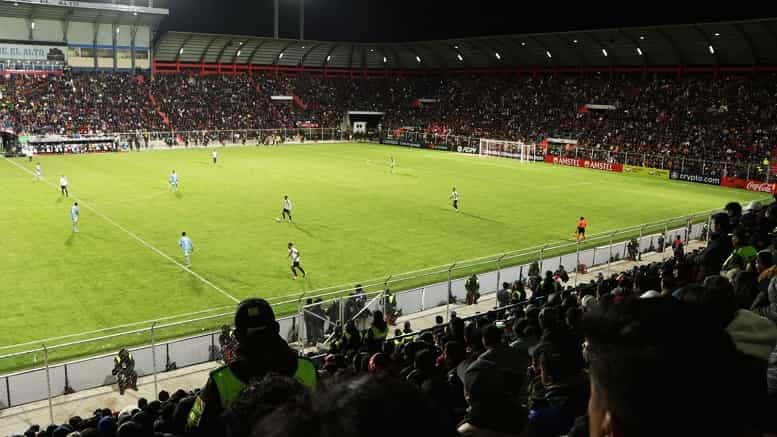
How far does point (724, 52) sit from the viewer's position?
61906 millimetres

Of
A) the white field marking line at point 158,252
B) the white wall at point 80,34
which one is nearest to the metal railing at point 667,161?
the white field marking line at point 158,252

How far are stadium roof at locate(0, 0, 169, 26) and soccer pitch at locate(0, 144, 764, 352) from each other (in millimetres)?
20252

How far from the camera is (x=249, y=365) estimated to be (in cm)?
431

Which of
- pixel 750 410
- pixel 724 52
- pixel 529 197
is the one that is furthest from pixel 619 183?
pixel 750 410

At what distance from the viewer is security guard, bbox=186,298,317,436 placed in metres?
4.12

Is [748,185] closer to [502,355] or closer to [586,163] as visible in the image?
[586,163]

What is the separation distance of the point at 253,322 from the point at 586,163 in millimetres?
58831

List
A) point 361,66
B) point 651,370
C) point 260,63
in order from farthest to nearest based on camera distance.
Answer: point 361,66, point 260,63, point 651,370

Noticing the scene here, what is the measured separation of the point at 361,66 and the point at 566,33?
38.1m

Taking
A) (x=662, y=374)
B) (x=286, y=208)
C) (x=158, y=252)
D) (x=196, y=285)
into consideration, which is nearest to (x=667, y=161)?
(x=286, y=208)

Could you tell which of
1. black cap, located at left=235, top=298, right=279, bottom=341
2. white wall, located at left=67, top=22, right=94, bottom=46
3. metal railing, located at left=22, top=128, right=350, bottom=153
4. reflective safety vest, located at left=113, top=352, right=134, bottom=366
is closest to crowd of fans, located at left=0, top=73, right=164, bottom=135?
metal railing, located at left=22, top=128, right=350, bottom=153

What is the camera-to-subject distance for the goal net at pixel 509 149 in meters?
64.3

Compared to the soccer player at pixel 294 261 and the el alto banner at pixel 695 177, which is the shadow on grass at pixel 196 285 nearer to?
the soccer player at pixel 294 261

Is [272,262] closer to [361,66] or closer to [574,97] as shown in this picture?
[574,97]
